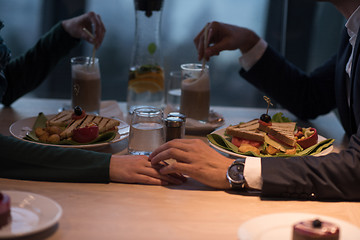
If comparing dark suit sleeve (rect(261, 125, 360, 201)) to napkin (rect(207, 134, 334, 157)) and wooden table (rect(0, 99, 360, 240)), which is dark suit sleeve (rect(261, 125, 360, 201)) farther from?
napkin (rect(207, 134, 334, 157))

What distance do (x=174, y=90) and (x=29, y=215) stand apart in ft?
3.42

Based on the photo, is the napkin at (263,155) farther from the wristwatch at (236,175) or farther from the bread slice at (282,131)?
the wristwatch at (236,175)

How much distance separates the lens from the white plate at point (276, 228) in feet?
3.00

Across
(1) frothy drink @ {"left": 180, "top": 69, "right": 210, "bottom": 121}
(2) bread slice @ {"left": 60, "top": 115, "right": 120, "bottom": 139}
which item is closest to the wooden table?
(2) bread slice @ {"left": 60, "top": 115, "right": 120, "bottom": 139}

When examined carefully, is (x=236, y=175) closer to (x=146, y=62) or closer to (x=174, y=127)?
(x=174, y=127)

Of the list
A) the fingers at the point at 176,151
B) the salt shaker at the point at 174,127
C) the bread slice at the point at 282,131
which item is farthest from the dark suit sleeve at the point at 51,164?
the bread slice at the point at 282,131

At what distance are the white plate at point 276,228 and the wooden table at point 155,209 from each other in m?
0.07

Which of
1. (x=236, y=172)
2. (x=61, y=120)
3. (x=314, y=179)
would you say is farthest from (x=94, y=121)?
(x=314, y=179)

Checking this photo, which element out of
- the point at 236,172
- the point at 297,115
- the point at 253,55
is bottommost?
the point at 297,115

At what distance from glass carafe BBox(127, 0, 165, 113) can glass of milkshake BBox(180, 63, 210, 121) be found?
238mm

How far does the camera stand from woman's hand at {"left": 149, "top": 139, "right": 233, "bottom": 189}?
1222 millimetres

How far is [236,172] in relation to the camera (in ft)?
4.01

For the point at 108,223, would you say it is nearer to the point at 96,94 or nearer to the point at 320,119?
the point at 96,94

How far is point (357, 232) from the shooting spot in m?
0.94
